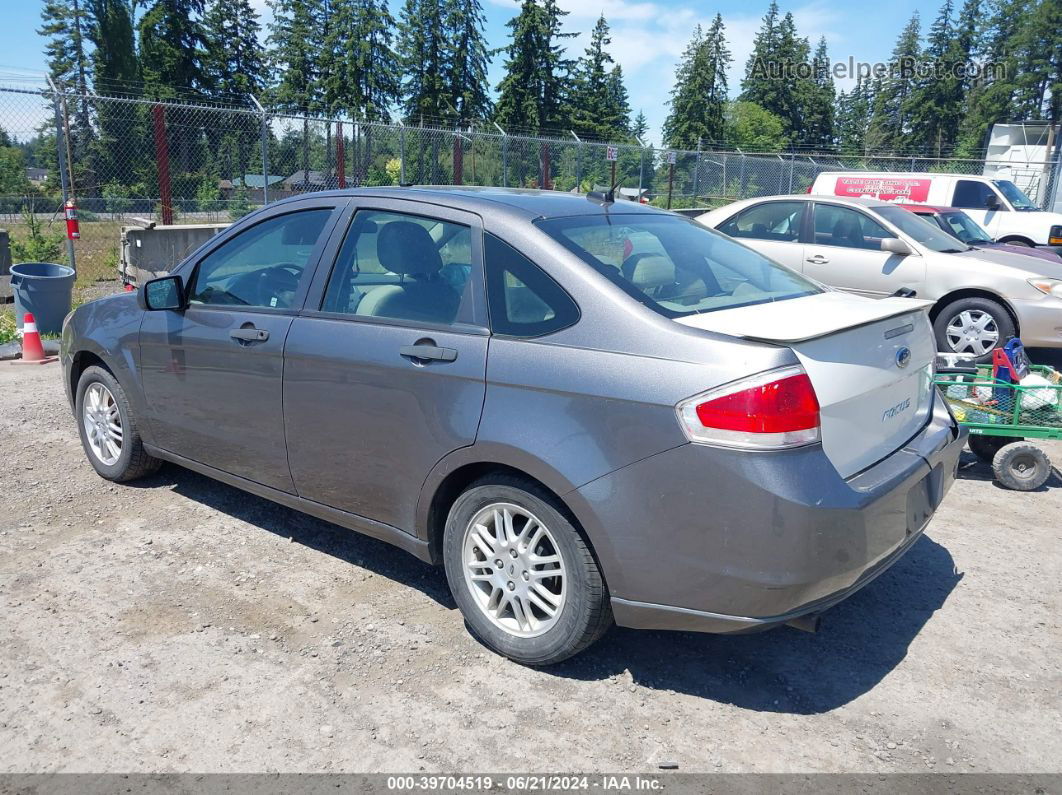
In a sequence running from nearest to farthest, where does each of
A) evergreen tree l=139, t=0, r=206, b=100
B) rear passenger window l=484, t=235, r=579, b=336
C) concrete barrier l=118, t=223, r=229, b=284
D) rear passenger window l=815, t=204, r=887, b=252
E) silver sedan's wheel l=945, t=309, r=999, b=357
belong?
rear passenger window l=484, t=235, r=579, b=336, silver sedan's wheel l=945, t=309, r=999, b=357, rear passenger window l=815, t=204, r=887, b=252, concrete barrier l=118, t=223, r=229, b=284, evergreen tree l=139, t=0, r=206, b=100

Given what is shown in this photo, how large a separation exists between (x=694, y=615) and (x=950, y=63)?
84519 millimetres

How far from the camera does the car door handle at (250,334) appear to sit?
3.86 meters

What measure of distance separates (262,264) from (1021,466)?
4.66 meters

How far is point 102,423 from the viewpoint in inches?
197

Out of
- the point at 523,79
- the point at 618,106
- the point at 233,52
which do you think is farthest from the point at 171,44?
the point at 618,106

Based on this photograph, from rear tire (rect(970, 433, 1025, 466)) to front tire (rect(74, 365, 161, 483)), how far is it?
5.13 metres

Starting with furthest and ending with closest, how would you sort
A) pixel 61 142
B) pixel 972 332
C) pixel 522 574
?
pixel 61 142 < pixel 972 332 < pixel 522 574

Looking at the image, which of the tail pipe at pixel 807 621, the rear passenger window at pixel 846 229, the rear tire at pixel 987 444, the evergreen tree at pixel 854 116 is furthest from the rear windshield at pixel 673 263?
the evergreen tree at pixel 854 116

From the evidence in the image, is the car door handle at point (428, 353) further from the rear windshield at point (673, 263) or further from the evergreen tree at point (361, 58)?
the evergreen tree at point (361, 58)

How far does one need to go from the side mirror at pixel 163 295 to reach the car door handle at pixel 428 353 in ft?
5.33

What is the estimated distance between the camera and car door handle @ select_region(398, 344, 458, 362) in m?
3.22

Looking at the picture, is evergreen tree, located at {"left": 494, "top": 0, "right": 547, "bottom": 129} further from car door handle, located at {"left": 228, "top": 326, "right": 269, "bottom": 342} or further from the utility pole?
car door handle, located at {"left": 228, "top": 326, "right": 269, "bottom": 342}

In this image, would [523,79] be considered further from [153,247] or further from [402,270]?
[402,270]

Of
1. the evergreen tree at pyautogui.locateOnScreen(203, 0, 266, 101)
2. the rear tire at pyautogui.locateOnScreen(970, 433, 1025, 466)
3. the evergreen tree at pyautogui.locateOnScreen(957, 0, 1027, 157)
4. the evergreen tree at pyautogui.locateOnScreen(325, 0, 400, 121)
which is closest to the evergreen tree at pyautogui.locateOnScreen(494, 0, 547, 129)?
the evergreen tree at pyautogui.locateOnScreen(325, 0, 400, 121)
